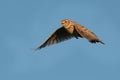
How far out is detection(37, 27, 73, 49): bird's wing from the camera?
23.6 m

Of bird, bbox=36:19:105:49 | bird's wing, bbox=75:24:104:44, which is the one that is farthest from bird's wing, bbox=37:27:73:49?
bird's wing, bbox=75:24:104:44

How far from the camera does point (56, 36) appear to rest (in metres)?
23.8

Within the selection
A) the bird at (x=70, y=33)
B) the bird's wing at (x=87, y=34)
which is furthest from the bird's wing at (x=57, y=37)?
the bird's wing at (x=87, y=34)

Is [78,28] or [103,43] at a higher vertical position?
[78,28]

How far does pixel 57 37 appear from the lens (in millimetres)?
23734

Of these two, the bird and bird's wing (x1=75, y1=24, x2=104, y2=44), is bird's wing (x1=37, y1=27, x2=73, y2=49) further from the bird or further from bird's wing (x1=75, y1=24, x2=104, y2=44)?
bird's wing (x1=75, y1=24, x2=104, y2=44)

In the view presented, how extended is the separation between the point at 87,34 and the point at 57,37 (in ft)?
20.6

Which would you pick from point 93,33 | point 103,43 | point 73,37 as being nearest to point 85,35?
point 93,33

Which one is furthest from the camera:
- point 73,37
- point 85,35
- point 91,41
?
point 73,37

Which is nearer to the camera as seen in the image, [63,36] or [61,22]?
[61,22]

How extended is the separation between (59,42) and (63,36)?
20.1 inches

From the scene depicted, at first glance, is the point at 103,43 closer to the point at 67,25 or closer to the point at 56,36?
the point at 67,25

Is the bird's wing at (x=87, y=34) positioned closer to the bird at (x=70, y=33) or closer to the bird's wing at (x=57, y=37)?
the bird at (x=70, y=33)

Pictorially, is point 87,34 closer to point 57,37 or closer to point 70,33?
point 70,33
